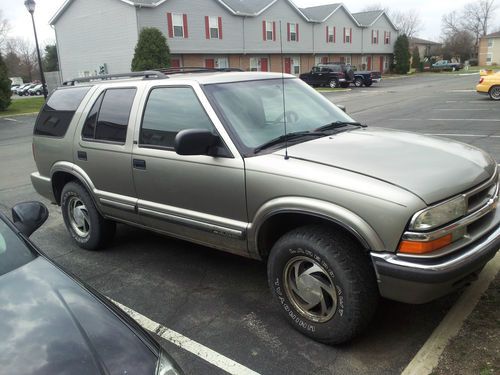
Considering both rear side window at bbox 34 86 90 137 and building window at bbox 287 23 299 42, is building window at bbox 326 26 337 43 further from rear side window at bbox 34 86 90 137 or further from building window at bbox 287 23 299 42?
rear side window at bbox 34 86 90 137

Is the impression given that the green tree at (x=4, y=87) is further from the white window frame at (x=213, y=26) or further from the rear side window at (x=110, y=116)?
the rear side window at (x=110, y=116)

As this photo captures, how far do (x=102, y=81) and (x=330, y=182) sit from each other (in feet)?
10.6

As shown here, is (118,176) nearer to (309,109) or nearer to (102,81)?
(102,81)

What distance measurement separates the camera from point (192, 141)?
331 cm

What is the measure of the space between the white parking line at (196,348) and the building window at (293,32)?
4321 cm

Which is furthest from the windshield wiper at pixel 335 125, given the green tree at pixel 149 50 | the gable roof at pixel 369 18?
the gable roof at pixel 369 18

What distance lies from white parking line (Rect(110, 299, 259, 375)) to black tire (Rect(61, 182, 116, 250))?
1531 mm

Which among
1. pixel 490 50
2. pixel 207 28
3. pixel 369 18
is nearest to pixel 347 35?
pixel 369 18

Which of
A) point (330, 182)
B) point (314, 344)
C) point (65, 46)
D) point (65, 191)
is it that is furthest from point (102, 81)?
point (65, 46)

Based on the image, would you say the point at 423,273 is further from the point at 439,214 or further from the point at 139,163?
the point at 139,163

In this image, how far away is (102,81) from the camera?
5.07 m

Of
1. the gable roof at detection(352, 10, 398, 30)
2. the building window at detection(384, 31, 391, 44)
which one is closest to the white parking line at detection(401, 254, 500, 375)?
the gable roof at detection(352, 10, 398, 30)

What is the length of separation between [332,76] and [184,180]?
33596 millimetres

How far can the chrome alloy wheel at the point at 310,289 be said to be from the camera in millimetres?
3045
